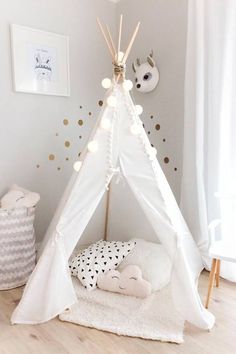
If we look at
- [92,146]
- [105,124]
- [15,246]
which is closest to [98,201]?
[92,146]

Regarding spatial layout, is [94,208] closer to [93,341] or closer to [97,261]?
[97,261]

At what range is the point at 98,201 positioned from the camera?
7.41ft

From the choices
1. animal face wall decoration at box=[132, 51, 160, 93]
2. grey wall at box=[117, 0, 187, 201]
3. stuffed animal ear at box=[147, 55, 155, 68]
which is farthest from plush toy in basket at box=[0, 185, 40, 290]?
stuffed animal ear at box=[147, 55, 155, 68]

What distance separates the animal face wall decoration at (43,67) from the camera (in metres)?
2.96

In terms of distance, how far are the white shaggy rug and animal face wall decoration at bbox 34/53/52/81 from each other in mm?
1967

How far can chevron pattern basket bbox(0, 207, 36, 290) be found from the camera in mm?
2559

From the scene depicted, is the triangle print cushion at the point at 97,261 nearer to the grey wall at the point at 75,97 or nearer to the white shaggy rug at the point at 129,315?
the white shaggy rug at the point at 129,315

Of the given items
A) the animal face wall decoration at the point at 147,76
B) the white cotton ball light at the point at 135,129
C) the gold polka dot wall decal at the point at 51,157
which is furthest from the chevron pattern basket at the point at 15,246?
the animal face wall decoration at the point at 147,76

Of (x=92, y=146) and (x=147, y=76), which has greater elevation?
(x=147, y=76)

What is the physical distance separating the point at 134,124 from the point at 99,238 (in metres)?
1.75

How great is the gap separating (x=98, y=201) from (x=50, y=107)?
134 cm

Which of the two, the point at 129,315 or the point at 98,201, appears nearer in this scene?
the point at 129,315

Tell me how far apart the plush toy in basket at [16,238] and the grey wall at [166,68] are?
1.38 m

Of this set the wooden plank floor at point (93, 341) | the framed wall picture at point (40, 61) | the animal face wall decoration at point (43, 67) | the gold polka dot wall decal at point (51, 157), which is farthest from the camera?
the gold polka dot wall decal at point (51, 157)
